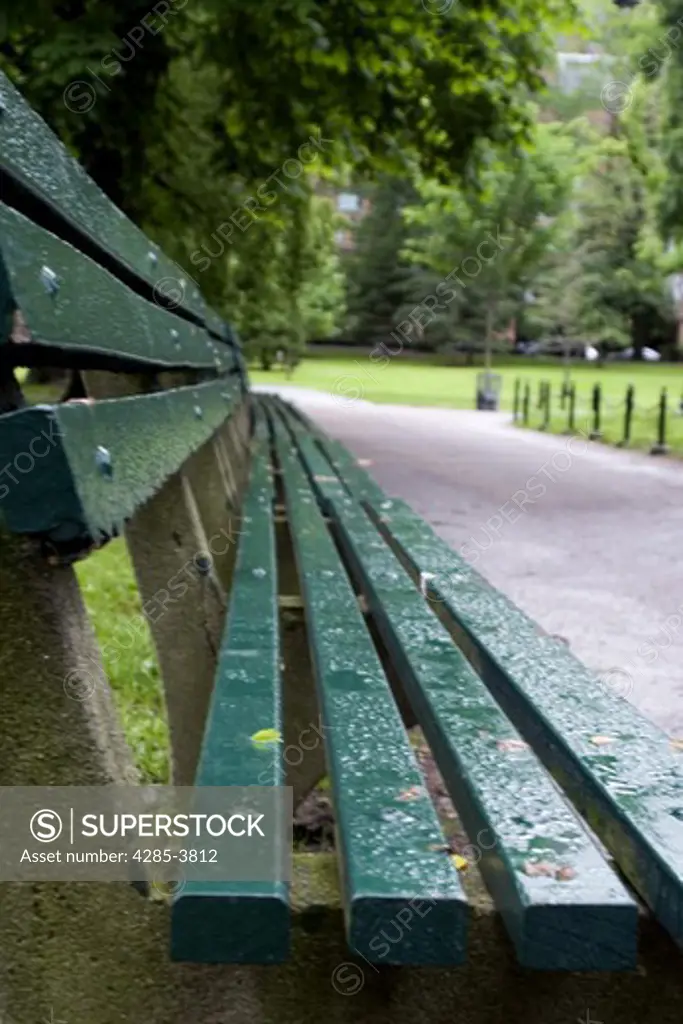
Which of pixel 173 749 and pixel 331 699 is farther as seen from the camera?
pixel 173 749

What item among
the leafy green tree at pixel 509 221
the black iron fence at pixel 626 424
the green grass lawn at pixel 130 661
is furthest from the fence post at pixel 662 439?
the leafy green tree at pixel 509 221

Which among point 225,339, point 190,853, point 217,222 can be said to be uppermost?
point 217,222

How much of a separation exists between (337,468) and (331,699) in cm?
395

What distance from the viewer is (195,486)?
389cm

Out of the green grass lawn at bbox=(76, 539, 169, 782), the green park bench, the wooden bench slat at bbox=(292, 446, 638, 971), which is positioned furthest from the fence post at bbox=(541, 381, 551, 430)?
the green park bench

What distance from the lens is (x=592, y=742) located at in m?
1.75

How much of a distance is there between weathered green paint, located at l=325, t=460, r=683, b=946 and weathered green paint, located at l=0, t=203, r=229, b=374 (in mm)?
754

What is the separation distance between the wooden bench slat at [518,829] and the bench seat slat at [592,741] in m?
0.06

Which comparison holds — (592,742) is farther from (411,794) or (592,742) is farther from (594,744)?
(411,794)

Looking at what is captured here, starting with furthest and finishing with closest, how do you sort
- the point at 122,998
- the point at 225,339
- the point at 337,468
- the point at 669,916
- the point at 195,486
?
the point at 225,339 < the point at 337,468 < the point at 195,486 < the point at 122,998 < the point at 669,916

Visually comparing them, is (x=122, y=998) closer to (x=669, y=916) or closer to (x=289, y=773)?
(x=669, y=916)

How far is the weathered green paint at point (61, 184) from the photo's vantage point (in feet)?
4.69

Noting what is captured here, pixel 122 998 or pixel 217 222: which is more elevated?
pixel 217 222

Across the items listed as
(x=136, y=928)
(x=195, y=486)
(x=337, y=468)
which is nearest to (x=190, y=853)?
(x=136, y=928)
